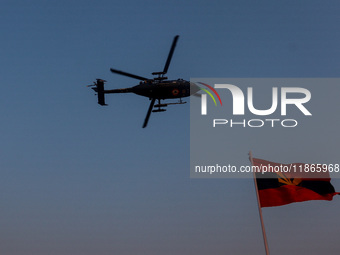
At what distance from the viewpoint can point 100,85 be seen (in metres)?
44.2

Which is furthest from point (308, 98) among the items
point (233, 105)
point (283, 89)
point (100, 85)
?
point (100, 85)

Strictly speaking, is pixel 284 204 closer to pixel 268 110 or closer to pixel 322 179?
pixel 322 179

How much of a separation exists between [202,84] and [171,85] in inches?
129

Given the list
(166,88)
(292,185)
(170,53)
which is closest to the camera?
(292,185)

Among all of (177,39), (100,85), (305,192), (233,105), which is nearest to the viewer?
(305,192)

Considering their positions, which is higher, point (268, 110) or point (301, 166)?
point (268, 110)

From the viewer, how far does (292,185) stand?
1076 inches

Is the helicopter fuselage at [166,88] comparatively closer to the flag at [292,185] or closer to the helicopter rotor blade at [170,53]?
the helicopter rotor blade at [170,53]

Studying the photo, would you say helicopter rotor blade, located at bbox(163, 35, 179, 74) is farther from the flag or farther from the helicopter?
the flag

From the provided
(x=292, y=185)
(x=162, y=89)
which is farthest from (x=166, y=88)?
(x=292, y=185)

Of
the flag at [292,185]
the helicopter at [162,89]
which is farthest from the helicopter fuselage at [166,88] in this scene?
the flag at [292,185]

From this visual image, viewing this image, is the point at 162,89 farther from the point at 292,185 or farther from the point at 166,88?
the point at 292,185

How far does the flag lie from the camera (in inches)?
1060

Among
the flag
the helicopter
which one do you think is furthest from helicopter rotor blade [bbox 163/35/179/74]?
the flag
